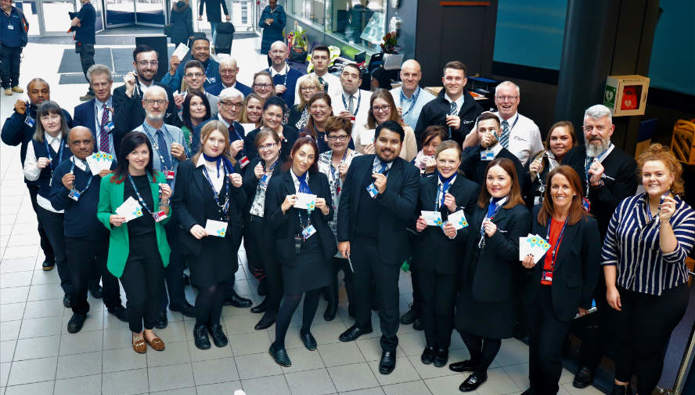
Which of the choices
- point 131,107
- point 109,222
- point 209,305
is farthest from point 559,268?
point 131,107

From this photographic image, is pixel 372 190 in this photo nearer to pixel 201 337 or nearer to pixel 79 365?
pixel 201 337

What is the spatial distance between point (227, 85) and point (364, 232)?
102 inches

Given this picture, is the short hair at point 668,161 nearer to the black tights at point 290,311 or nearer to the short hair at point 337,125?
the short hair at point 337,125

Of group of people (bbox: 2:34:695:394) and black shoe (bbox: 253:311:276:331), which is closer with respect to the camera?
group of people (bbox: 2:34:695:394)

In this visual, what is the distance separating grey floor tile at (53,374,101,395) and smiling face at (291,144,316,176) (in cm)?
206

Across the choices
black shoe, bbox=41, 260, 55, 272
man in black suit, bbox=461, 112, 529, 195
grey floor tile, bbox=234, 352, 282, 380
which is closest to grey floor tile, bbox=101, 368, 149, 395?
grey floor tile, bbox=234, 352, 282, 380

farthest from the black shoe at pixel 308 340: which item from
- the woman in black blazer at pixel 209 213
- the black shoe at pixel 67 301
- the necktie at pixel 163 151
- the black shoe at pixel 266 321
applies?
the black shoe at pixel 67 301

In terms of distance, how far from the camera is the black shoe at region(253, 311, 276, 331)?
5120 mm

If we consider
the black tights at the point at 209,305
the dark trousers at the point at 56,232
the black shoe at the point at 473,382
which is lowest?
the black shoe at the point at 473,382

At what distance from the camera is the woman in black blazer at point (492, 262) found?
3936mm

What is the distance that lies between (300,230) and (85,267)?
67.9 inches

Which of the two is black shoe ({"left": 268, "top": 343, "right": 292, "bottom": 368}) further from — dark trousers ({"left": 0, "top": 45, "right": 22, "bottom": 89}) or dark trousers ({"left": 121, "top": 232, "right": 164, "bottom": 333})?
dark trousers ({"left": 0, "top": 45, "right": 22, "bottom": 89})

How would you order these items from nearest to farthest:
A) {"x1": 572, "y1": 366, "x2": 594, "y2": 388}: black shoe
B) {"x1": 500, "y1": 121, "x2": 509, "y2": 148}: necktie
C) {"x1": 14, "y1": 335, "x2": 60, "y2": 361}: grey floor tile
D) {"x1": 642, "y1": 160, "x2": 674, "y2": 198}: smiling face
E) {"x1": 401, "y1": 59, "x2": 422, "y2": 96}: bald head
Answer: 1. {"x1": 642, "y1": 160, "x2": 674, "y2": 198}: smiling face
2. {"x1": 572, "y1": 366, "x2": 594, "y2": 388}: black shoe
3. {"x1": 14, "y1": 335, "x2": 60, "y2": 361}: grey floor tile
4. {"x1": 500, "y1": 121, "x2": 509, "y2": 148}: necktie
5. {"x1": 401, "y1": 59, "x2": 422, "y2": 96}: bald head

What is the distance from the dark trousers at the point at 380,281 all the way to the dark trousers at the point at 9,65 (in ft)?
35.4
